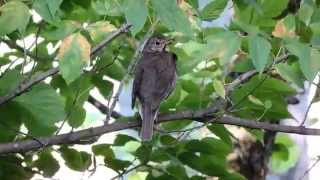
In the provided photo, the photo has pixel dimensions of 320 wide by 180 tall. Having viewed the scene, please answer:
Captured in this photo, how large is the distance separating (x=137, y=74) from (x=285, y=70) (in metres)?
1.53

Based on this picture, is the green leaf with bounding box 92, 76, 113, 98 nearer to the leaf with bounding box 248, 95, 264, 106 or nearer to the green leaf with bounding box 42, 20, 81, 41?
the leaf with bounding box 248, 95, 264, 106

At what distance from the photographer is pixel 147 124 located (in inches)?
116

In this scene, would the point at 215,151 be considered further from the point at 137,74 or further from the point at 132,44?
the point at 137,74

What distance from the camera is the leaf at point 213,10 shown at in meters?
2.39

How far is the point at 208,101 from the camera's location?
8.85ft

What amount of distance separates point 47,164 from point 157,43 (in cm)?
83

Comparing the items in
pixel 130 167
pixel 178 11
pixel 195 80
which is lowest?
pixel 130 167

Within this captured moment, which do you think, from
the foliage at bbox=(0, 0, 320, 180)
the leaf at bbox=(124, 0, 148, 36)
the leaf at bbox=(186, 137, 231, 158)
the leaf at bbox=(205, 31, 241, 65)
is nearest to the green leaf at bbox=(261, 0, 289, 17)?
the foliage at bbox=(0, 0, 320, 180)

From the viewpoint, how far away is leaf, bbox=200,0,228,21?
2.39 meters

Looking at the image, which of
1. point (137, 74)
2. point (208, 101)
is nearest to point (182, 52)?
point (208, 101)

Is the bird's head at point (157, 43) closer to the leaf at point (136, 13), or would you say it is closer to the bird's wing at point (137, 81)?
the bird's wing at point (137, 81)

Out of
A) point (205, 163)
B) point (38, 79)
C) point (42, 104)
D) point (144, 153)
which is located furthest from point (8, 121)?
point (205, 163)

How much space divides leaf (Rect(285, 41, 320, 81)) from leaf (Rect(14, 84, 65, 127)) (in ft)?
2.98

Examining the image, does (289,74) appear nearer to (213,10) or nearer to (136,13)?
(213,10)
